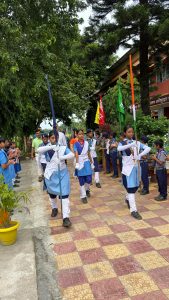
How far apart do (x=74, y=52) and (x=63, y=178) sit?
10.1m

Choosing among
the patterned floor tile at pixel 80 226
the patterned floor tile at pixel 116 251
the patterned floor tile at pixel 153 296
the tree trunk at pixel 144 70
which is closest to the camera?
the patterned floor tile at pixel 153 296

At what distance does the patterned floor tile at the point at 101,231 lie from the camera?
5.32 meters

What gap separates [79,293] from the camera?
143 inches

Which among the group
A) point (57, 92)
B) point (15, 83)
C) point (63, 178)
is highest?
point (57, 92)

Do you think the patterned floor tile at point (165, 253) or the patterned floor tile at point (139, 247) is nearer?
the patterned floor tile at point (165, 253)

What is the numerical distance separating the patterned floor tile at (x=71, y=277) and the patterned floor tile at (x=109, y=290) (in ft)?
0.66

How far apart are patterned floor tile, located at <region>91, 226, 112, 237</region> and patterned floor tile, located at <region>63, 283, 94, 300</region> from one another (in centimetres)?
153

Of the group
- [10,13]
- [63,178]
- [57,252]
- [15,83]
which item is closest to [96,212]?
[63,178]

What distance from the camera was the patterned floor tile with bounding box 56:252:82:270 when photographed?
4297 millimetres

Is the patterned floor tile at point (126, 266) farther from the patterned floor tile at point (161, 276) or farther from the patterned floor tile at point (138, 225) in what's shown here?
the patterned floor tile at point (138, 225)

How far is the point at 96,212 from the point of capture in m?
6.58

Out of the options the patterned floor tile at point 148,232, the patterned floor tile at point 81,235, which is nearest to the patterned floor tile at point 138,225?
the patterned floor tile at point 148,232

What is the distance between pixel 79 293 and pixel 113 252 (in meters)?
1.06

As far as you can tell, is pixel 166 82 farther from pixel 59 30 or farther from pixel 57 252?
pixel 57 252
